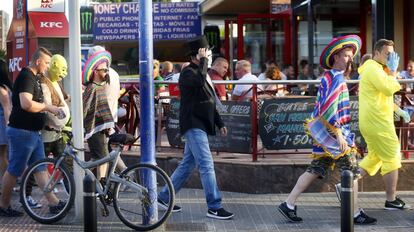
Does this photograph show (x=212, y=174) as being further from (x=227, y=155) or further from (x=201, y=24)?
(x=201, y=24)

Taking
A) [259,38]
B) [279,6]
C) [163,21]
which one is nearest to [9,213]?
[279,6]

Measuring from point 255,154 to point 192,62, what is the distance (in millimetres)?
1978

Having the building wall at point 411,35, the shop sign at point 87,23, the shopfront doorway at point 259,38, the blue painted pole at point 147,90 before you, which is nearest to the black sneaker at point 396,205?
the blue painted pole at point 147,90

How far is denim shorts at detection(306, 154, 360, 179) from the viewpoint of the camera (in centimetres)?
781

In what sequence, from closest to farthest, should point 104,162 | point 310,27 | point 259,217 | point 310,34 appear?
1. point 104,162
2. point 259,217
3. point 310,27
4. point 310,34

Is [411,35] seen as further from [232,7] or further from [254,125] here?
[232,7]

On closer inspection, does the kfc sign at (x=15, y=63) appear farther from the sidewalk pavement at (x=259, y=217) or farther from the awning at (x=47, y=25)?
the sidewalk pavement at (x=259, y=217)

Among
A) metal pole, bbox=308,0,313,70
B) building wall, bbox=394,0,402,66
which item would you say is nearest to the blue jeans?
building wall, bbox=394,0,402,66

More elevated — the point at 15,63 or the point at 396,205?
the point at 15,63

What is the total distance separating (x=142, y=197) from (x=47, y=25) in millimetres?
5901

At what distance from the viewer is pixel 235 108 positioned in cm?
984

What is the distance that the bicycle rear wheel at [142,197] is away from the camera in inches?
297

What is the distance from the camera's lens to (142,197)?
299 inches

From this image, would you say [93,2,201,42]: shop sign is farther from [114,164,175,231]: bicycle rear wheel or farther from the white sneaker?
[114,164,175,231]: bicycle rear wheel
